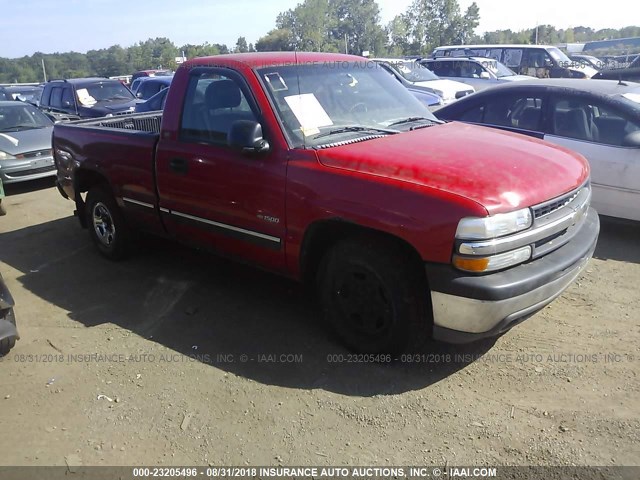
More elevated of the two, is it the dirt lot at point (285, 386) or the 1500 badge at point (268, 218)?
the 1500 badge at point (268, 218)

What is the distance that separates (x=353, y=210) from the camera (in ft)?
10.9

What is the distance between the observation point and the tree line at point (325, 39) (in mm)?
40375

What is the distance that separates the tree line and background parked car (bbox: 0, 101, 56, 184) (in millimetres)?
18598

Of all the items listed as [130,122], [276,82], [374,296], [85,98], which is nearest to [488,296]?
[374,296]

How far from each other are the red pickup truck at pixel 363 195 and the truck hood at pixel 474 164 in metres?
0.01

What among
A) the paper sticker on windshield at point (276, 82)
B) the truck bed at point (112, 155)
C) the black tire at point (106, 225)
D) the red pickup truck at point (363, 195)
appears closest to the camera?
the red pickup truck at point (363, 195)

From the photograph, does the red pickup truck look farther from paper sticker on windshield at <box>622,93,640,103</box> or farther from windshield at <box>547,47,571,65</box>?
windshield at <box>547,47,571,65</box>

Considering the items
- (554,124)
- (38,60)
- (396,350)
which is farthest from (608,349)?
(38,60)

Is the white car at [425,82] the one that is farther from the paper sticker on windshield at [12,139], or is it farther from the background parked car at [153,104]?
the paper sticker on windshield at [12,139]

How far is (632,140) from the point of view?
17.6 feet

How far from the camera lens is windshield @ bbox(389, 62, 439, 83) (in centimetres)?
1656

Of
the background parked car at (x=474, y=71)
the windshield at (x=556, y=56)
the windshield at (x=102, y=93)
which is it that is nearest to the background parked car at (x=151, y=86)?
the windshield at (x=102, y=93)

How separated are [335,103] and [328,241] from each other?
1.07 metres

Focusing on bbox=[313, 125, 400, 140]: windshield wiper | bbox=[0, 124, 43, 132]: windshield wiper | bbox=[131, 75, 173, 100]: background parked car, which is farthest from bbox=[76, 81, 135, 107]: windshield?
bbox=[313, 125, 400, 140]: windshield wiper
